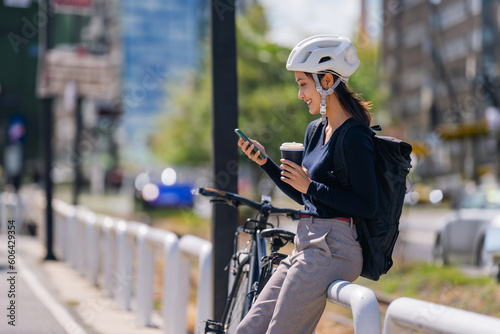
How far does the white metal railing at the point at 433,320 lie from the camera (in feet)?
9.60

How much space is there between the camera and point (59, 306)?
30.9ft

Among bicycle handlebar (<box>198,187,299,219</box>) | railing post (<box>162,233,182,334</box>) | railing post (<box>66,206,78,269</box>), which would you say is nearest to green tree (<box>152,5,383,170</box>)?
railing post (<box>66,206,78,269</box>)

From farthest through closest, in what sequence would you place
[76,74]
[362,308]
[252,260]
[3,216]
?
1. [3,216]
2. [76,74]
3. [252,260]
4. [362,308]

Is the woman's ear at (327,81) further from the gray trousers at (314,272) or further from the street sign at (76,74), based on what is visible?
the street sign at (76,74)

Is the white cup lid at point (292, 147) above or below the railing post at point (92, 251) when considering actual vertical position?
above

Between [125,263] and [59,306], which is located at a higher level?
[125,263]

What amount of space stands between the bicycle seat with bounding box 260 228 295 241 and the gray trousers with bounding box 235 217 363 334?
508 mm

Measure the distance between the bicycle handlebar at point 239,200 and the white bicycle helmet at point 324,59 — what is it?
0.82 meters

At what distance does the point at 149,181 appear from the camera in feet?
127

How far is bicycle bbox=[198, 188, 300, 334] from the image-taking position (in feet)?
14.7

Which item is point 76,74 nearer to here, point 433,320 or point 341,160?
point 341,160

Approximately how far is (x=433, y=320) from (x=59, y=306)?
22.4 feet

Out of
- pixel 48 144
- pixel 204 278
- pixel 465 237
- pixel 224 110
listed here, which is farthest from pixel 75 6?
pixel 204 278

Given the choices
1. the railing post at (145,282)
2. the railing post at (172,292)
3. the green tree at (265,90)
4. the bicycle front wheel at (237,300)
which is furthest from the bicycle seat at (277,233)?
the green tree at (265,90)
